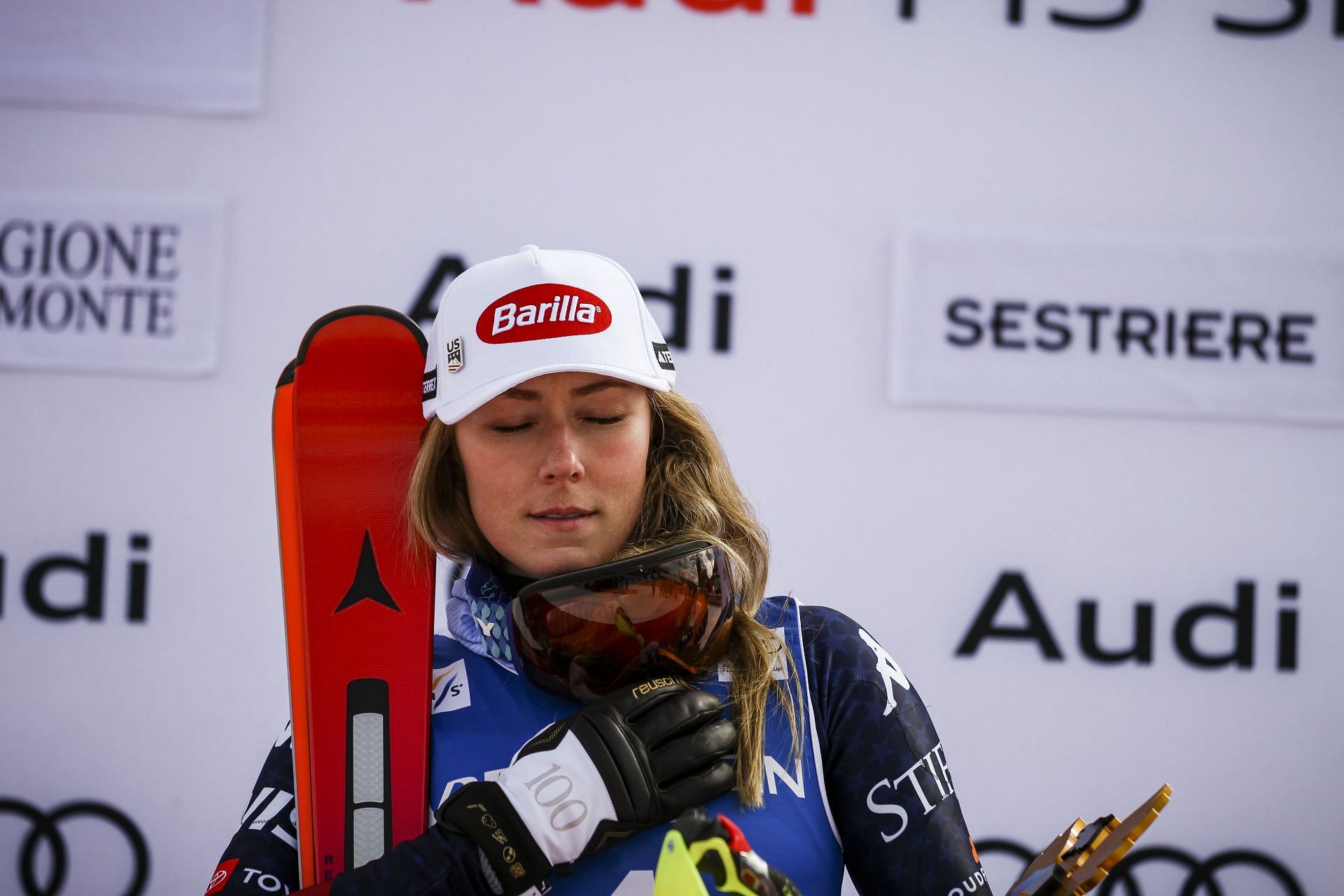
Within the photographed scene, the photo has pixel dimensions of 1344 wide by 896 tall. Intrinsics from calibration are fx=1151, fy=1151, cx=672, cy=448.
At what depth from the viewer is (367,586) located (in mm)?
1548

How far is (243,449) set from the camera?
2.42 m

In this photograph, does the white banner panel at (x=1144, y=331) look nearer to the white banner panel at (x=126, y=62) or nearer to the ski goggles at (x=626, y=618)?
the ski goggles at (x=626, y=618)

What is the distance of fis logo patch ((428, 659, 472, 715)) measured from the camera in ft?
4.51

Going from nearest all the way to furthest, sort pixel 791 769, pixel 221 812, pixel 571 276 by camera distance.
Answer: pixel 791 769 → pixel 571 276 → pixel 221 812

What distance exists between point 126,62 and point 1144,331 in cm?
225

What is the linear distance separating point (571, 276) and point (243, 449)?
1347 millimetres

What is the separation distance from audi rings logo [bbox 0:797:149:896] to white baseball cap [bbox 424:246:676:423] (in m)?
1.53

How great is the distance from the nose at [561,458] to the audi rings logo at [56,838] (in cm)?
164

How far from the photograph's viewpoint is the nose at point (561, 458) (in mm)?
1266

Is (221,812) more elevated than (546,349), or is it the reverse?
(546,349)

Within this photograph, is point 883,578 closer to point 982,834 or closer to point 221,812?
point 982,834

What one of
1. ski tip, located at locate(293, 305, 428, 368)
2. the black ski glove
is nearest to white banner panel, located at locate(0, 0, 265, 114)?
ski tip, located at locate(293, 305, 428, 368)

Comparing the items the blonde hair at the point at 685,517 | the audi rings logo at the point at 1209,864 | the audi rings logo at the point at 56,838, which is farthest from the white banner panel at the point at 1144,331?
the audi rings logo at the point at 56,838

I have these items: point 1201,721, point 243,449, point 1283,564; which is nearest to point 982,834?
point 1201,721
